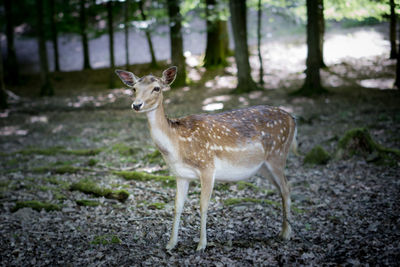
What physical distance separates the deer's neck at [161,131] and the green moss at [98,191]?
7.69ft

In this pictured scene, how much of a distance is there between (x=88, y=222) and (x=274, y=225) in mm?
2796

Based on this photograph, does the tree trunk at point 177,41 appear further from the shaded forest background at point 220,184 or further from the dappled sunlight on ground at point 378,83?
the dappled sunlight on ground at point 378,83

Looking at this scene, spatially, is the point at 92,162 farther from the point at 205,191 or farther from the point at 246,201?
the point at 205,191

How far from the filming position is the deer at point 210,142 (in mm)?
4336

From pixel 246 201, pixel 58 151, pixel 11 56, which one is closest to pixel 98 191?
pixel 246 201

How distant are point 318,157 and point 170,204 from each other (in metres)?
3.60

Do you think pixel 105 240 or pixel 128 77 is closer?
pixel 128 77

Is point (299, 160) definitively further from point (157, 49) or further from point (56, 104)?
point (157, 49)

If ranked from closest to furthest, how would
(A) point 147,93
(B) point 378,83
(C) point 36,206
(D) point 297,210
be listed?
1. (A) point 147,93
2. (D) point 297,210
3. (C) point 36,206
4. (B) point 378,83

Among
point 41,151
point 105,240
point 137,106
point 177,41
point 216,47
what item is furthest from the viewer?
point 216,47

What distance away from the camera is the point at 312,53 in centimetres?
1410

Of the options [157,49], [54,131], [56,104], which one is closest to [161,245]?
[54,131]

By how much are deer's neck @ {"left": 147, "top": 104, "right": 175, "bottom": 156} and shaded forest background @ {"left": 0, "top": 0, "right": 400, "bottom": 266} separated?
1328mm

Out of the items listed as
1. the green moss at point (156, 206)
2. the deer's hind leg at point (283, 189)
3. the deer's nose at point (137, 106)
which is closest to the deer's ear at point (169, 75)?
the deer's nose at point (137, 106)
